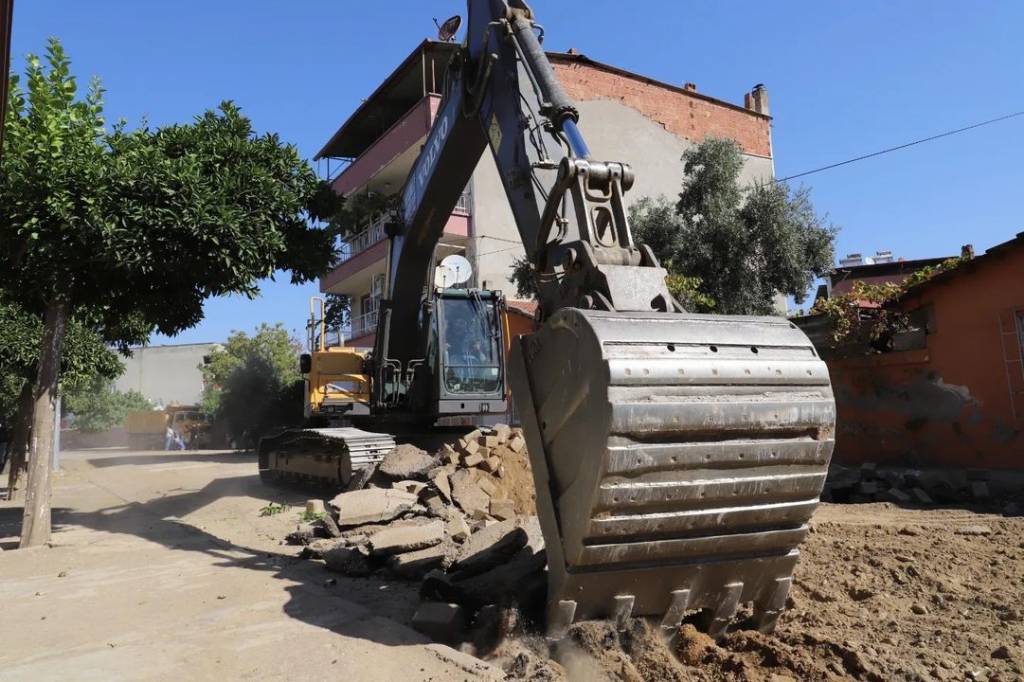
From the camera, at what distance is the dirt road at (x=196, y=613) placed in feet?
11.8

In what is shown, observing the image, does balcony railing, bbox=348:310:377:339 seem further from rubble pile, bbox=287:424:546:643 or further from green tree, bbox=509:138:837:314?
rubble pile, bbox=287:424:546:643

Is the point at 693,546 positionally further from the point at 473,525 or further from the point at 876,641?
the point at 473,525

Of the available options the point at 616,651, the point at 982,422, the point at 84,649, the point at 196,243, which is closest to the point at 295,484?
the point at 196,243

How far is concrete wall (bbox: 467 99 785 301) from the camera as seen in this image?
20.7 m

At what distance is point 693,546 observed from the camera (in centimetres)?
310

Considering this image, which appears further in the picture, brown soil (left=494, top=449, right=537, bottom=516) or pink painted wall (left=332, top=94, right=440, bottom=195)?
pink painted wall (left=332, top=94, right=440, bottom=195)

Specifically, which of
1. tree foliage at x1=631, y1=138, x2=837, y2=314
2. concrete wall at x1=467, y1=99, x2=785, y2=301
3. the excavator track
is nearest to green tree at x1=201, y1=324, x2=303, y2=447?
concrete wall at x1=467, y1=99, x2=785, y2=301

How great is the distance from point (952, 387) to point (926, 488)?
2.42 meters

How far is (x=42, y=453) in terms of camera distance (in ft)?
23.5

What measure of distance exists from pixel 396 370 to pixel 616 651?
6.22 m

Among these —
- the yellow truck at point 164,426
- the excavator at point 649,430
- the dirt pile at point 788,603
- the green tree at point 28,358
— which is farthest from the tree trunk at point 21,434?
the yellow truck at point 164,426

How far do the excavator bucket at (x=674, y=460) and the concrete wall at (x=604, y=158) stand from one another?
17216 millimetres

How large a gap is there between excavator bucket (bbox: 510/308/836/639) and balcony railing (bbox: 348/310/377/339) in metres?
21.2

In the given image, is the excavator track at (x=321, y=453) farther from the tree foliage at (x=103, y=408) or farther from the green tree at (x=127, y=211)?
the tree foliage at (x=103, y=408)
